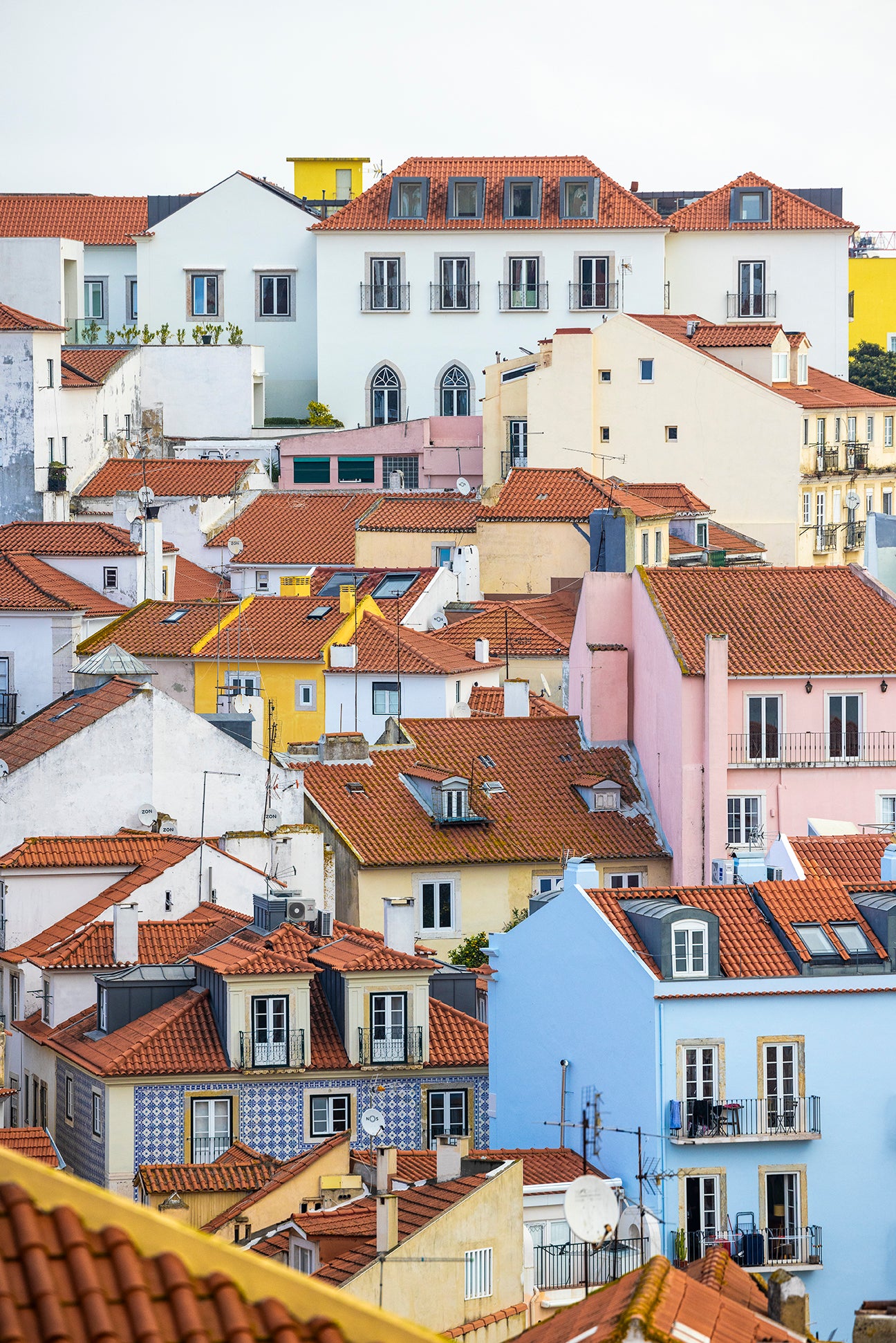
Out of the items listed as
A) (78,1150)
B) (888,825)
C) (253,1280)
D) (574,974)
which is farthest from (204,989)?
(253,1280)

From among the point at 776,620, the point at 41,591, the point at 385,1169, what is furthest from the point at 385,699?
the point at 385,1169

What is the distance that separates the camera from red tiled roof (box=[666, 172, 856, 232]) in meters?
78.9

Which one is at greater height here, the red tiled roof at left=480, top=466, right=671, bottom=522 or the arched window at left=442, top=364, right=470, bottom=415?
the arched window at left=442, top=364, right=470, bottom=415

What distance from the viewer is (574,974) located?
2950 centimetres

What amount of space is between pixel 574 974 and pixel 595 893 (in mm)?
1083

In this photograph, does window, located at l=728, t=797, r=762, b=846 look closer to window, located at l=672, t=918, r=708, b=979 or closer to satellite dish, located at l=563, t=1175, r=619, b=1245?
window, located at l=672, t=918, r=708, b=979

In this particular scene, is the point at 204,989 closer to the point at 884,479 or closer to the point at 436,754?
the point at 436,754

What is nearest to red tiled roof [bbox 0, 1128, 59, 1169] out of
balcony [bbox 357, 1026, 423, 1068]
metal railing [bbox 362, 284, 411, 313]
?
balcony [bbox 357, 1026, 423, 1068]

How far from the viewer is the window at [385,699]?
50531 mm

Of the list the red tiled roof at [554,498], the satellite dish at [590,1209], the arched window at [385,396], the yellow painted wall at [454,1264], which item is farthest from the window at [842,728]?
the arched window at [385,396]

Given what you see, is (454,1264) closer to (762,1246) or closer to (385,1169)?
(385,1169)

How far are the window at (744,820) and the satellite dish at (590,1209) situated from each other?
18359 mm

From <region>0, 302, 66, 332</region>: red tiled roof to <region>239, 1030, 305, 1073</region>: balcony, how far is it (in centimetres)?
3663

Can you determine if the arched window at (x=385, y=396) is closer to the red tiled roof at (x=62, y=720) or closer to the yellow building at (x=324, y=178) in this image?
the yellow building at (x=324, y=178)
